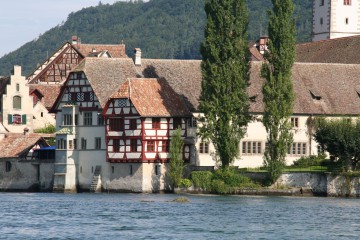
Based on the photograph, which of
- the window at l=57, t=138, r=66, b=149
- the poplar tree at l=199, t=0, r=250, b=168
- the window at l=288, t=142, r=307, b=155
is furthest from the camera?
the window at l=288, t=142, r=307, b=155

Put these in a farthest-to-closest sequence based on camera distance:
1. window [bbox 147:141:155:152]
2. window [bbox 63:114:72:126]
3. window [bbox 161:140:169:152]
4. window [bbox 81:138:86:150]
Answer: window [bbox 63:114:72:126]
window [bbox 81:138:86:150]
window [bbox 161:140:169:152]
window [bbox 147:141:155:152]

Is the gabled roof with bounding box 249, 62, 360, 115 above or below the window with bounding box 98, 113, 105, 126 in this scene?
above

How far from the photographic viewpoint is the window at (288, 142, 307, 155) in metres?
121

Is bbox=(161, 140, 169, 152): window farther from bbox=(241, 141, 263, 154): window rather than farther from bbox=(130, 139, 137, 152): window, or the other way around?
bbox=(241, 141, 263, 154): window

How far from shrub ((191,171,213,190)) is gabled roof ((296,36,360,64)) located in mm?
29576

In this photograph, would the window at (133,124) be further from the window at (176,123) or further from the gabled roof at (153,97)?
the window at (176,123)

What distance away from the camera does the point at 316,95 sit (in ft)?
403

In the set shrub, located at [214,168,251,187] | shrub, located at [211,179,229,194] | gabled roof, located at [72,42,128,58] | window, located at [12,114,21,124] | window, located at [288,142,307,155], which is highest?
gabled roof, located at [72,42,128,58]

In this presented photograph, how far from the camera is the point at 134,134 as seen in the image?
4532 inches

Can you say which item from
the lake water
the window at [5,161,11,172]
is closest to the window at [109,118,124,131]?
the lake water

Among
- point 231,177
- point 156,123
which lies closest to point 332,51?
point 156,123

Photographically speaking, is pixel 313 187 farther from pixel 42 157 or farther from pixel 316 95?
pixel 42 157

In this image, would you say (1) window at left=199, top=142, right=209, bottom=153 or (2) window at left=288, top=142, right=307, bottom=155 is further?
(2) window at left=288, top=142, right=307, bottom=155

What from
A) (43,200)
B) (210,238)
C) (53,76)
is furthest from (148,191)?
(53,76)
